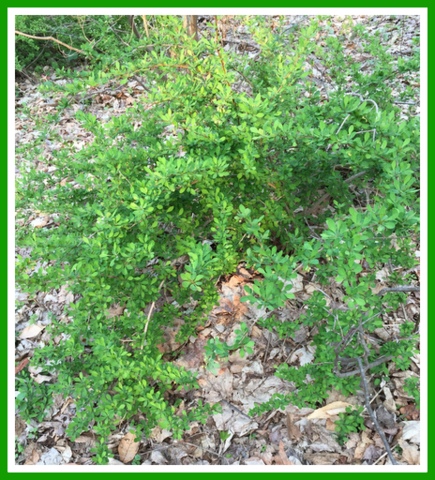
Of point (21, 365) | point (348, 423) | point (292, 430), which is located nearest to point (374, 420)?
point (348, 423)

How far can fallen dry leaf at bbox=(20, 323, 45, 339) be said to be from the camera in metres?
3.42

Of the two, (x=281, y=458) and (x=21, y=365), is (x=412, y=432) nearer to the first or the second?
(x=281, y=458)

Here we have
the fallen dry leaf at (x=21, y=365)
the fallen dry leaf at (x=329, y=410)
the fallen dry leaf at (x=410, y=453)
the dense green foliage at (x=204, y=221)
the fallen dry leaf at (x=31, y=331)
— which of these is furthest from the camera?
the fallen dry leaf at (x=31, y=331)

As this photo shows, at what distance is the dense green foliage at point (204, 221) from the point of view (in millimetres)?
2191

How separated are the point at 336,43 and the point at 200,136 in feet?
4.84

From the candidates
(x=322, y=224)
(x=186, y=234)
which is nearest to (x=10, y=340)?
(x=186, y=234)

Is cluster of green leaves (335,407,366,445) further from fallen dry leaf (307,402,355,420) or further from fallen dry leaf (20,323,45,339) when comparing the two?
fallen dry leaf (20,323,45,339)

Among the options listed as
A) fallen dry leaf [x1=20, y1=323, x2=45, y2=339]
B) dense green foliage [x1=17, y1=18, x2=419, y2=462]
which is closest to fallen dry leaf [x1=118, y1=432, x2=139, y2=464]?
dense green foliage [x1=17, y1=18, x2=419, y2=462]

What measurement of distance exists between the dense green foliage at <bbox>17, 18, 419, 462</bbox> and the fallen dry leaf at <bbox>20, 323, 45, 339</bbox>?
2.74ft

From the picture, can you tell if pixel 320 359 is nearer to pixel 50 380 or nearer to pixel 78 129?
pixel 50 380

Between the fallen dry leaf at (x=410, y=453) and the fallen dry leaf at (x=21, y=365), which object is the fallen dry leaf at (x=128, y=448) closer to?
the fallen dry leaf at (x=21, y=365)

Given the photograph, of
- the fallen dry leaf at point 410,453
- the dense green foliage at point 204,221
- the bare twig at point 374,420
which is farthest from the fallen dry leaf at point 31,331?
the fallen dry leaf at point 410,453

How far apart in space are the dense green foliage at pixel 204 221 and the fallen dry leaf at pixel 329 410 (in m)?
0.15

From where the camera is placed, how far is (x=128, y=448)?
2.70 metres
